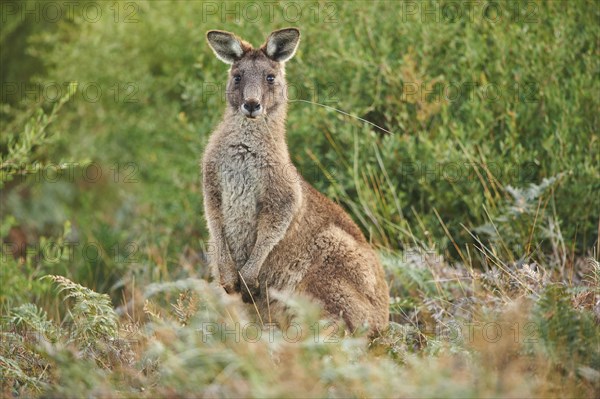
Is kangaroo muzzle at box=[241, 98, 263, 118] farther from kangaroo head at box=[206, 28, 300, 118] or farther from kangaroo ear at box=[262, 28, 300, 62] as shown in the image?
kangaroo ear at box=[262, 28, 300, 62]

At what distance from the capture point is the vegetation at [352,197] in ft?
11.5

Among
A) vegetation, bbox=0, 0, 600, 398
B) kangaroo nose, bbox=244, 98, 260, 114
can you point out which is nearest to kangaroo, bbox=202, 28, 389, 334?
kangaroo nose, bbox=244, 98, 260, 114

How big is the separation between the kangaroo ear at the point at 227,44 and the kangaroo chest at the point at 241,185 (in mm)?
632

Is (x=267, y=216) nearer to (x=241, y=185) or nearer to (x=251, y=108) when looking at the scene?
(x=241, y=185)

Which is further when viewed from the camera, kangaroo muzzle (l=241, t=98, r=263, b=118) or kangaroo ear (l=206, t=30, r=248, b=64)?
kangaroo ear (l=206, t=30, r=248, b=64)

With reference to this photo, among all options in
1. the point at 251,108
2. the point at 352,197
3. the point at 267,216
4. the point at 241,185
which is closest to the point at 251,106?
the point at 251,108

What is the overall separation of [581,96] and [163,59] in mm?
4527

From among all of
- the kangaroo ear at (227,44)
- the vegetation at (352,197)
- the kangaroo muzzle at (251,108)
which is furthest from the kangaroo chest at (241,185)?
the kangaroo ear at (227,44)

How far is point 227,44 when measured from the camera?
5516 mm

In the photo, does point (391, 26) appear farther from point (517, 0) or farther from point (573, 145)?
point (573, 145)

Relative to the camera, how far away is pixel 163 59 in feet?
30.1

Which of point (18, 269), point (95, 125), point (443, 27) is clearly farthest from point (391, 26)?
point (95, 125)

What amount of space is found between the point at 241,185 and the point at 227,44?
36.7 inches

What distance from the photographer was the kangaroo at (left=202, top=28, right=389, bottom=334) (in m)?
5.18
